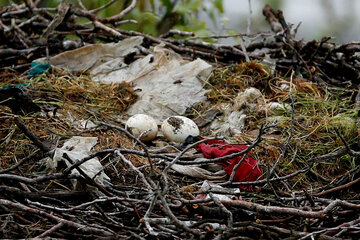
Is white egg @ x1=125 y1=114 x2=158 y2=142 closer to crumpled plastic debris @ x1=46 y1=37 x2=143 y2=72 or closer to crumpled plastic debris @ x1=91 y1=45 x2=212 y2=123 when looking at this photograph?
crumpled plastic debris @ x1=91 y1=45 x2=212 y2=123

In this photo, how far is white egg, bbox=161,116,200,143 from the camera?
3.51 meters

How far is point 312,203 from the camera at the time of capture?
2.46 m

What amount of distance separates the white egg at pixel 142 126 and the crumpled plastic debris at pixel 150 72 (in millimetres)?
339

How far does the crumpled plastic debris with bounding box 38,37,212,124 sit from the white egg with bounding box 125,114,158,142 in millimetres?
339

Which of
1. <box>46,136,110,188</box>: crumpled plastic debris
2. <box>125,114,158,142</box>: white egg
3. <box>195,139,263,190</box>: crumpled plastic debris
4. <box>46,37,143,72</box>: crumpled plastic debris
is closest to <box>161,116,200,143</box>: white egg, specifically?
<box>125,114,158,142</box>: white egg

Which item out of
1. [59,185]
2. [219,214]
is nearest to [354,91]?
[219,214]

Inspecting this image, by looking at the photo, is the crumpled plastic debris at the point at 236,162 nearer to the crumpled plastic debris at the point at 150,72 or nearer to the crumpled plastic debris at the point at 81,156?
the crumpled plastic debris at the point at 81,156

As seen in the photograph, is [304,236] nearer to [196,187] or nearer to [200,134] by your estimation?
[196,187]

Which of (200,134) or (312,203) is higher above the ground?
(312,203)

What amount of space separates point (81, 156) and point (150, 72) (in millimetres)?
1738

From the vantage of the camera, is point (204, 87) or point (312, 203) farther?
point (204, 87)

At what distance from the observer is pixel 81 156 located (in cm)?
292

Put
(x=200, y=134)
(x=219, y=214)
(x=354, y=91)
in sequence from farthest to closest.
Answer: (x=354, y=91), (x=200, y=134), (x=219, y=214)

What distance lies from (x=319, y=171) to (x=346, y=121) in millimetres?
445
